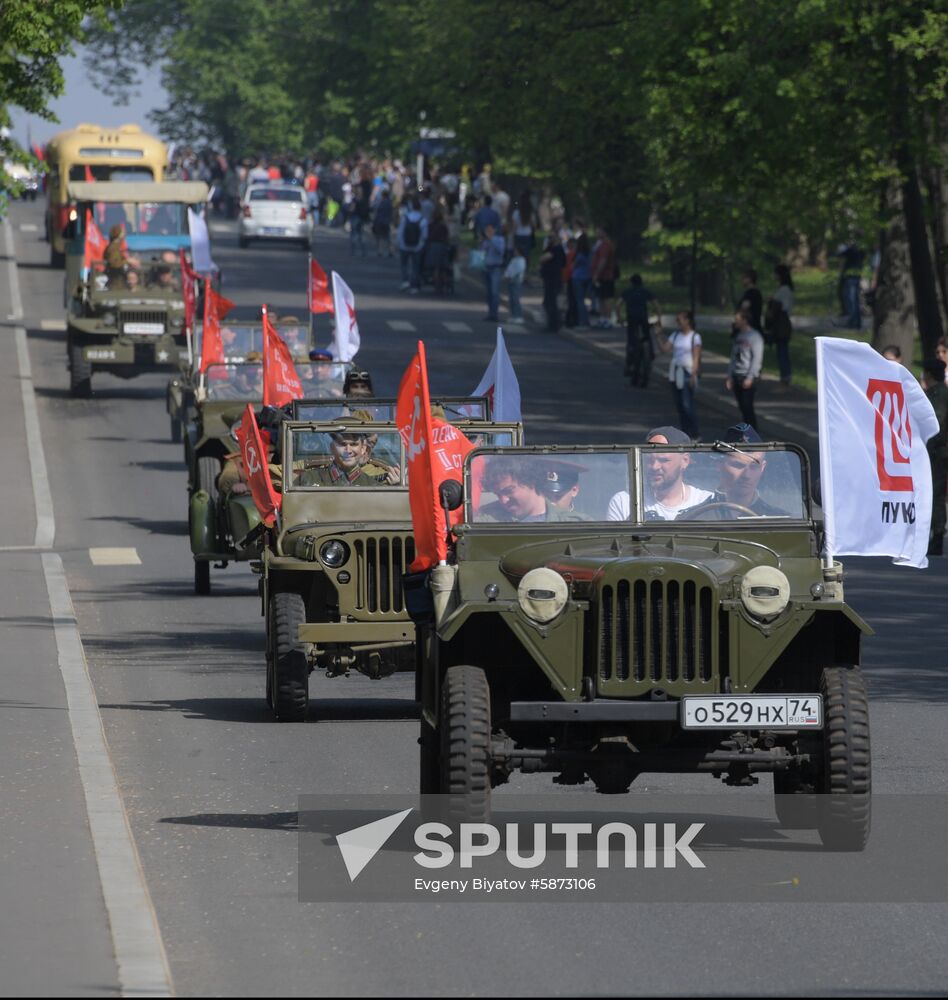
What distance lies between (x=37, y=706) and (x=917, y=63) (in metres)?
19.3

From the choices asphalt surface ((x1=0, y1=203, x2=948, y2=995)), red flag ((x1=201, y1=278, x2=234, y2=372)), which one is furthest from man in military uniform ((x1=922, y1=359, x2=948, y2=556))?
red flag ((x1=201, y1=278, x2=234, y2=372))

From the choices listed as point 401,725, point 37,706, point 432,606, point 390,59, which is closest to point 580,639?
point 432,606

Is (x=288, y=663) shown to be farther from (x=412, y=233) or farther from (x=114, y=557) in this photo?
(x=412, y=233)

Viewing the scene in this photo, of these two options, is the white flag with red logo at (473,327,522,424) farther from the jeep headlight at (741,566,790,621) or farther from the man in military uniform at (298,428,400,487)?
the jeep headlight at (741,566,790,621)

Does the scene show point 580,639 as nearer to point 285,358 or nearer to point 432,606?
point 432,606

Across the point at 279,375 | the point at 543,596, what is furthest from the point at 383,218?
the point at 543,596

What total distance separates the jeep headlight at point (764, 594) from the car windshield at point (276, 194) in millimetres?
58815

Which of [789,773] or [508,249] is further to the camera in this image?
[508,249]

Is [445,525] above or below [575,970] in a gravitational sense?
above

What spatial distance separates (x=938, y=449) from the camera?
23891mm

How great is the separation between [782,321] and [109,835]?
27.6 metres

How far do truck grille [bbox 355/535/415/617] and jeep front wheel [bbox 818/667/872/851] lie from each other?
15.6ft

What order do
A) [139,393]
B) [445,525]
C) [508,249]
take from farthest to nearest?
[508,249]
[139,393]
[445,525]

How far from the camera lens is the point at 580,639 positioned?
9.90 meters
